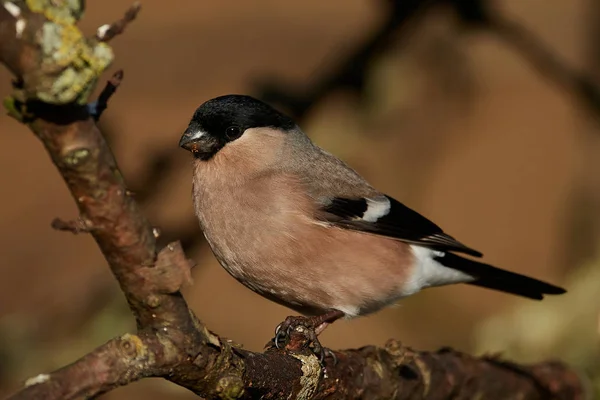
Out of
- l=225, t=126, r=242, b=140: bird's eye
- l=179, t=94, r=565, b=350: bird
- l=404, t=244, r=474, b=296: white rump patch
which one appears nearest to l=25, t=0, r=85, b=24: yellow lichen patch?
l=179, t=94, r=565, b=350: bird

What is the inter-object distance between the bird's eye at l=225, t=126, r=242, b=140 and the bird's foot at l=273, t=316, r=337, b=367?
3.01ft

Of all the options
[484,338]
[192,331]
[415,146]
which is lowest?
[484,338]

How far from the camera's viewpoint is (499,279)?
4.24m

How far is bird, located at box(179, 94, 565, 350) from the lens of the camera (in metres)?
3.46

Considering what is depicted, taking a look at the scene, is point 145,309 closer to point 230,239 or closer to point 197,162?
point 230,239

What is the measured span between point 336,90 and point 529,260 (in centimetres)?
359

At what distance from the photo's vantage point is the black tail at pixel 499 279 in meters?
4.11

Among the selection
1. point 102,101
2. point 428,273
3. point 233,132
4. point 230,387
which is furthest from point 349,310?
point 102,101

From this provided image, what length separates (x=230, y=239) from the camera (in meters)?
3.46

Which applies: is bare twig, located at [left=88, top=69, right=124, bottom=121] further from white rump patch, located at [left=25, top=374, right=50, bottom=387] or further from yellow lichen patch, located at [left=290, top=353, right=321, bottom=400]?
yellow lichen patch, located at [left=290, top=353, right=321, bottom=400]

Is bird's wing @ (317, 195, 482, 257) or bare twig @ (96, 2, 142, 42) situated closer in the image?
bare twig @ (96, 2, 142, 42)

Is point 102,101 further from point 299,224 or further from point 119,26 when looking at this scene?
point 299,224

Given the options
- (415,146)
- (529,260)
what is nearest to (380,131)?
(415,146)

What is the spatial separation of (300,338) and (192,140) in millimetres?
1129
